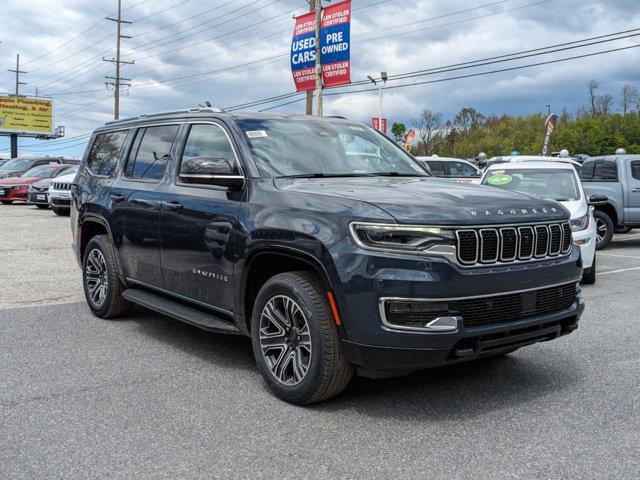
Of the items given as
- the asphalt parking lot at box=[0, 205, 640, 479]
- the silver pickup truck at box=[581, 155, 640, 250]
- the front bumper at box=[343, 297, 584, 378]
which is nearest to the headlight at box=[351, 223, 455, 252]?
the front bumper at box=[343, 297, 584, 378]

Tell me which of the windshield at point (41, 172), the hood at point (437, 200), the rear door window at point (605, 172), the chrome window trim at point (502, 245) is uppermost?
the windshield at point (41, 172)

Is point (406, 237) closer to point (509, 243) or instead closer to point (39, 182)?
point (509, 243)

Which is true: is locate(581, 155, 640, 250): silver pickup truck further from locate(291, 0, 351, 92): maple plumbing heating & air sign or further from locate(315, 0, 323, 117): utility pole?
locate(291, 0, 351, 92): maple plumbing heating & air sign

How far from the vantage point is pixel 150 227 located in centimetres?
549

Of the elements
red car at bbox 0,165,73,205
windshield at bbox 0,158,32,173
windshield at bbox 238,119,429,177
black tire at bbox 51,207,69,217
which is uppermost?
windshield at bbox 0,158,32,173

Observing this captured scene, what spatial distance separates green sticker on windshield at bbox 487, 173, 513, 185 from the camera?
1059cm

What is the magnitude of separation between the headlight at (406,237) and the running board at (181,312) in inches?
59.0

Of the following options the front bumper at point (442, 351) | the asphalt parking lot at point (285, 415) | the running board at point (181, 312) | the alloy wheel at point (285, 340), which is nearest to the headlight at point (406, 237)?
the front bumper at point (442, 351)

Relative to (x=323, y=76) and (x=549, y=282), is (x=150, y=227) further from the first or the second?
(x=323, y=76)

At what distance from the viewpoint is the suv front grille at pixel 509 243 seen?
12.2ft

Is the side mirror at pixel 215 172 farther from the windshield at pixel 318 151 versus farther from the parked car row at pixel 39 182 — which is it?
the parked car row at pixel 39 182

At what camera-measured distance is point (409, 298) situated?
3600 mm

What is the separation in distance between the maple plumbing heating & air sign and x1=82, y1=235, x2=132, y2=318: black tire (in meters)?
18.7

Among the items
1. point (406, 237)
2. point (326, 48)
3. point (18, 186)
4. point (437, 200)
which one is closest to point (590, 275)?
point (437, 200)
